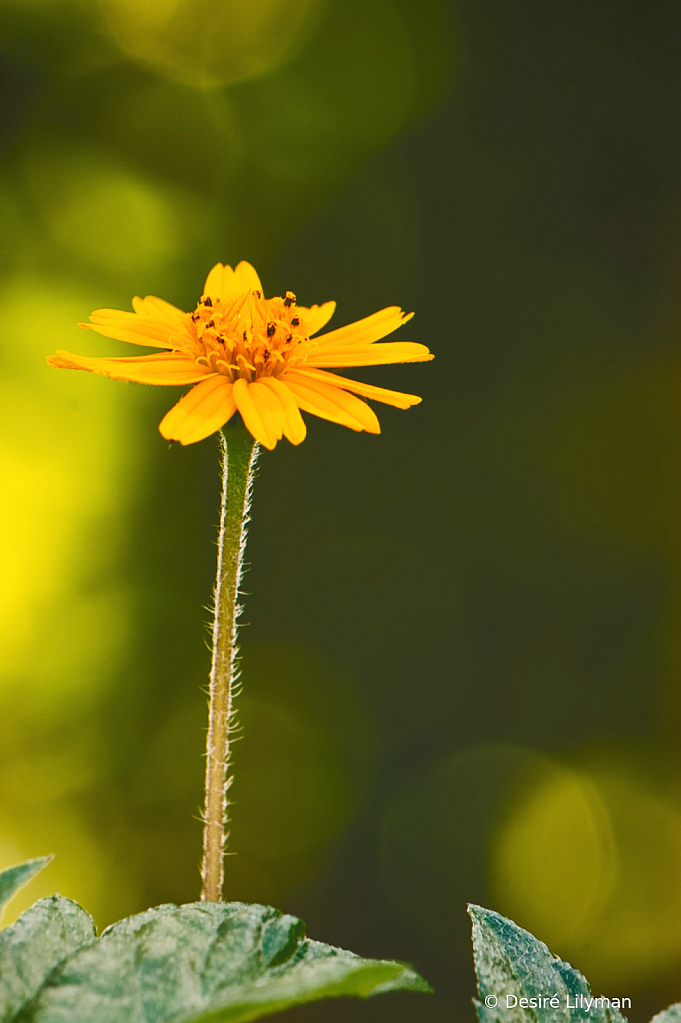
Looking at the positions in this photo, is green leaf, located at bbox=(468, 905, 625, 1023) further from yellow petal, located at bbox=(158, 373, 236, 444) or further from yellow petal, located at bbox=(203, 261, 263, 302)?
yellow petal, located at bbox=(203, 261, 263, 302)

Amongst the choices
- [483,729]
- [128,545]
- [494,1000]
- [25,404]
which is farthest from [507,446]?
[494,1000]

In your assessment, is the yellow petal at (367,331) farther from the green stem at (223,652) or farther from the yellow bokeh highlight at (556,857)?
the yellow bokeh highlight at (556,857)

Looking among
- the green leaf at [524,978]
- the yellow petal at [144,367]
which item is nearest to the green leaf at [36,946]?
the green leaf at [524,978]

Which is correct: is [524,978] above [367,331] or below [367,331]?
below

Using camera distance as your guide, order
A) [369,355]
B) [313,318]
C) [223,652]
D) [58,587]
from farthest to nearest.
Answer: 1. [58,587]
2. [313,318]
3. [369,355]
4. [223,652]

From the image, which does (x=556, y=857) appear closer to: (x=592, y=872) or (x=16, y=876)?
(x=592, y=872)

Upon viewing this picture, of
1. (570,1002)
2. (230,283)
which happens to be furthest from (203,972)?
(230,283)
